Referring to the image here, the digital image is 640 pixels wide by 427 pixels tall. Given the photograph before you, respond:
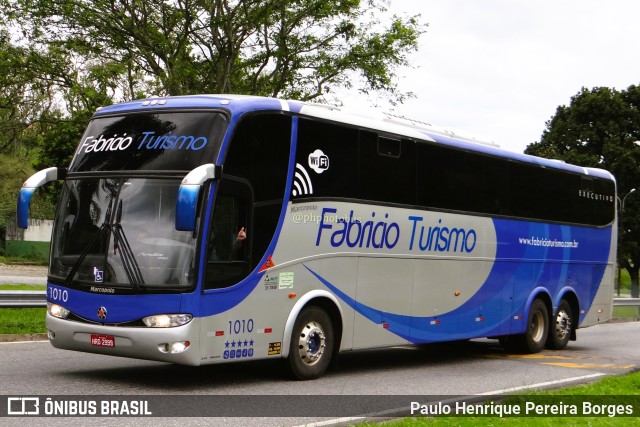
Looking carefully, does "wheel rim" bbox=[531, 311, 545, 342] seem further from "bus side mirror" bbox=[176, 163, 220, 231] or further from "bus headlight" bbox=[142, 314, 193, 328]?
"bus side mirror" bbox=[176, 163, 220, 231]

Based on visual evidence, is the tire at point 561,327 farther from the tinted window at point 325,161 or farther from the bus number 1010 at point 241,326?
the bus number 1010 at point 241,326

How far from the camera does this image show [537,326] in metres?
18.0

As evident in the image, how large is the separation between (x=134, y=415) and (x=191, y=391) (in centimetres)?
192

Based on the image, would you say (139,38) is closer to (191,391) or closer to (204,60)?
(204,60)

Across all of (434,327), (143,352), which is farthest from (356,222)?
(143,352)

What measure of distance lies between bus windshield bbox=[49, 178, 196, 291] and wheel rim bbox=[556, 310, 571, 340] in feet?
33.3

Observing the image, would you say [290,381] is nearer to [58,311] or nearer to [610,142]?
[58,311]

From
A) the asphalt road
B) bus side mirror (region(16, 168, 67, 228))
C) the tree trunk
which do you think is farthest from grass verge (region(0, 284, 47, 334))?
the tree trunk

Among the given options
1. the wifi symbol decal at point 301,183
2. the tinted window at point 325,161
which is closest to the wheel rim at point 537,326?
the tinted window at point 325,161

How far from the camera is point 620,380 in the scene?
12398 mm

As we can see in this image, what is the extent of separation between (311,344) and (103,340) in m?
2.71

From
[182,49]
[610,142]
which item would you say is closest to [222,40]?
[182,49]

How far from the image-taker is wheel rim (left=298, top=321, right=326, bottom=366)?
1201 centimetres

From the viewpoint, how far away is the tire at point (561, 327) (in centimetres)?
1847
